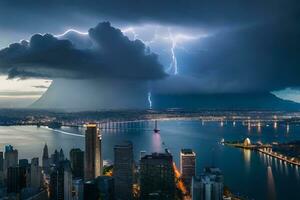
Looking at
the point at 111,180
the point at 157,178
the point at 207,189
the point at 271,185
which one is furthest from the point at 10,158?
the point at 271,185

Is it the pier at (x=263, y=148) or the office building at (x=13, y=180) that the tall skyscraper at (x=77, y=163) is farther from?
the pier at (x=263, y=148)

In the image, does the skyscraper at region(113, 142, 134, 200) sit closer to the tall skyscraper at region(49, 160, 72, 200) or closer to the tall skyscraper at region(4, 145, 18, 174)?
the tall skyscraper at region(49, 160, 72, 200)

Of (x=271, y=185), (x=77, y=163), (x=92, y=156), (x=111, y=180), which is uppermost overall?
(x=92, y=156)

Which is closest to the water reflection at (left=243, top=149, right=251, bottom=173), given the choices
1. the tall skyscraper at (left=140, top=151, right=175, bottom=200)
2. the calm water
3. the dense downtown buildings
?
the calm water

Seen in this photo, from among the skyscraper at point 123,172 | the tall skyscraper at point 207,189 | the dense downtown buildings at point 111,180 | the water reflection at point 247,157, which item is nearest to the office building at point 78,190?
the dense downtown buildings at point 111,180

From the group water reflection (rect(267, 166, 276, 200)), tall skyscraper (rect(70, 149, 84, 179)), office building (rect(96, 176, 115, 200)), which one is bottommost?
water reflection (rect(267, 166, 276, 200))

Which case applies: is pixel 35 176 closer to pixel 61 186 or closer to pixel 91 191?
pixel 61 186
